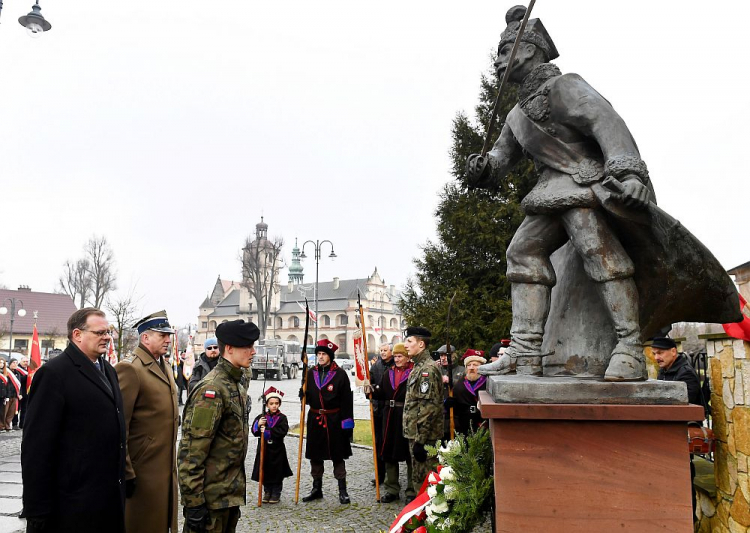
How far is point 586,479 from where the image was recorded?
2359 mm

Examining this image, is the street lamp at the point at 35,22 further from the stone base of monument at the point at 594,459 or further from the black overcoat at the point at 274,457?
the stone base of monument at the point at 594,459

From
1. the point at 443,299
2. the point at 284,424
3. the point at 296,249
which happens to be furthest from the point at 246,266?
the point at 284,424

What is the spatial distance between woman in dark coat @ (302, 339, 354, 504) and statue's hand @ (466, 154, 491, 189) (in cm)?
474

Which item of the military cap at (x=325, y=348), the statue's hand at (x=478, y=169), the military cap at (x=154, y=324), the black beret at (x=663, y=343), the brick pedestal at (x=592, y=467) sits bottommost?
the brick pedestal at (x=592, y=467)

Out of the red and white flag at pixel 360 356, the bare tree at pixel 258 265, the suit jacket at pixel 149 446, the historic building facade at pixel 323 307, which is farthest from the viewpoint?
the historic building facade at pixel 323 307

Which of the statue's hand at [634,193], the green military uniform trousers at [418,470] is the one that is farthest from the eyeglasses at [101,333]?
the green military uniform trousers at [418,470]

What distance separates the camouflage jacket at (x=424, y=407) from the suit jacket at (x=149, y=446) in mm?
2932

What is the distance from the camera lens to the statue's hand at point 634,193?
8.02 ft

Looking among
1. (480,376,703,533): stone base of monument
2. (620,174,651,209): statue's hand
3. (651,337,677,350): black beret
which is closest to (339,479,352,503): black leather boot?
(651,337,677,350): black beret

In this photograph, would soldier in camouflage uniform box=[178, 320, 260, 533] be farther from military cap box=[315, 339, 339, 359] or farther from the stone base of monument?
military cap box=[315, 339, 339, 359]

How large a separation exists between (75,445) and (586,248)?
9.82 feet

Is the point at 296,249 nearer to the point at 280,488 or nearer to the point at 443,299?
the point at 443,299

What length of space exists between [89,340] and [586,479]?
299 centimetres

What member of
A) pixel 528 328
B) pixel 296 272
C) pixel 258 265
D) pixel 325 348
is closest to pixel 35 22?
pixel 325 348
